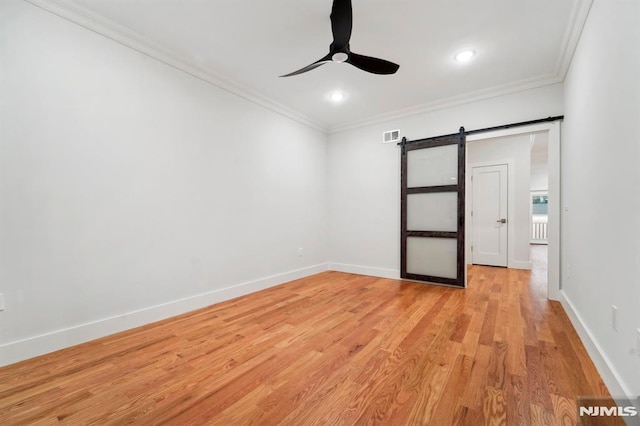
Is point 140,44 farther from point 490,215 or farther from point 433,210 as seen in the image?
point 490,215

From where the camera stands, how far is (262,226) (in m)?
3.94

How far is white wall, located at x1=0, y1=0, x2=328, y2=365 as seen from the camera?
79.0 inches

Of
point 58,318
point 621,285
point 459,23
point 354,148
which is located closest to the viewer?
point 621,285

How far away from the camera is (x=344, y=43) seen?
7.04 feet

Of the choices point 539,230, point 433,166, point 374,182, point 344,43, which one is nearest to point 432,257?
point 433,166

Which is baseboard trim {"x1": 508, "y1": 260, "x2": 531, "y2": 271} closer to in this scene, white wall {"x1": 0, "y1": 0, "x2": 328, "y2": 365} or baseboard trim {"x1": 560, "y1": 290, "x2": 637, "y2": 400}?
baseboard trim {"x1": 560, "y1": 290, "x2": 637, "y2": 400}

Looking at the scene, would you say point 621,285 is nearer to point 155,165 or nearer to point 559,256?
point 559,256

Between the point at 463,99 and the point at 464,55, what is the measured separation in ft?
3.73

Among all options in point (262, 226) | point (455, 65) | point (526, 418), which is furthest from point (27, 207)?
point (455, 65)

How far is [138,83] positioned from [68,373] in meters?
2.48

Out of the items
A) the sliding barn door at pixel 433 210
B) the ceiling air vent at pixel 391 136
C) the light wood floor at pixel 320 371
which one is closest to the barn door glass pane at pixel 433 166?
the sliding barn door at pixel 433 210

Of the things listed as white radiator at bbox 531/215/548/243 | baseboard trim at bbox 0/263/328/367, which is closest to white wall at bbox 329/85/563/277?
baseboard trim at bbox 0/263/328/367

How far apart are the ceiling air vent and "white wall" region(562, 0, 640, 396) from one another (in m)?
2.20

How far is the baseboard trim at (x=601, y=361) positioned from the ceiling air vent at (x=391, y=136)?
10.2 feet
